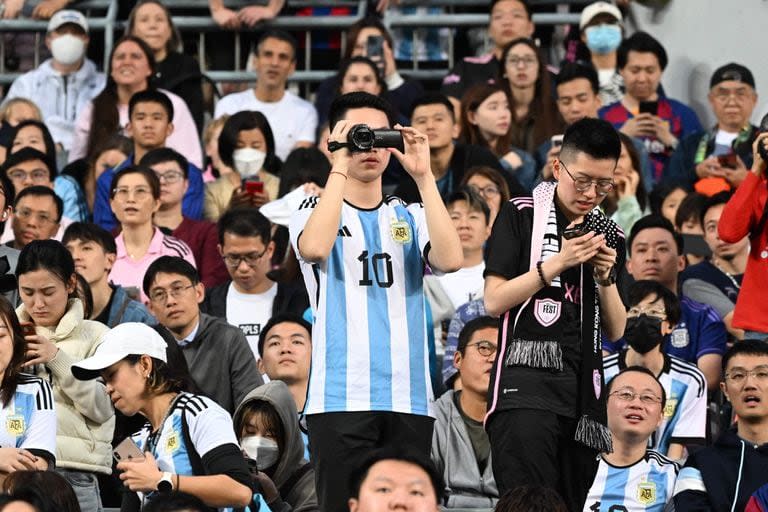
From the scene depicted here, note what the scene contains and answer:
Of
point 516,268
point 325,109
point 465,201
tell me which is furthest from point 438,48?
point 516,268

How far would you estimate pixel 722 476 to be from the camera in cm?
846

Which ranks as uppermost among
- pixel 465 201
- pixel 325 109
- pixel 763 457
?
pixel 325 109

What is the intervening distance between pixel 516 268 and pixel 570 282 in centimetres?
22

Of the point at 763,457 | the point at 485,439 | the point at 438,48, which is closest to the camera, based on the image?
the point at 763,457

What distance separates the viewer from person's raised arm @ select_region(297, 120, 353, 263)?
22.0ft

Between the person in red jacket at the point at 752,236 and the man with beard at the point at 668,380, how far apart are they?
1.37 feet

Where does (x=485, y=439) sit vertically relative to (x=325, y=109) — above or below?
below

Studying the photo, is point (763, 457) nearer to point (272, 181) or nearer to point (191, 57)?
point (272, 181)

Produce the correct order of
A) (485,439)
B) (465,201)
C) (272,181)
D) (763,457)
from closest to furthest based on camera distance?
(763,457), (485,439), (465,201), (272,181)

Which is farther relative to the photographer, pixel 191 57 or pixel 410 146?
pixel 191 57

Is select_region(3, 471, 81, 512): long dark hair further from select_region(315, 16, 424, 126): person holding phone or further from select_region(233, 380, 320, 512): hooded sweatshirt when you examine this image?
select_region(315, 16, 424, 126): person holding phone

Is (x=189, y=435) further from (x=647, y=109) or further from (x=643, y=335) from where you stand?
(x=647, y=109)

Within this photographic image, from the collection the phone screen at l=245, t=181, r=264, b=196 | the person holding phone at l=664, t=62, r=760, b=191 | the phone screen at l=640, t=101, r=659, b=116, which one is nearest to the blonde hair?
the phone screen at l=245, t=181, r=264, b=196

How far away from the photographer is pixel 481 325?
9.44 metres
